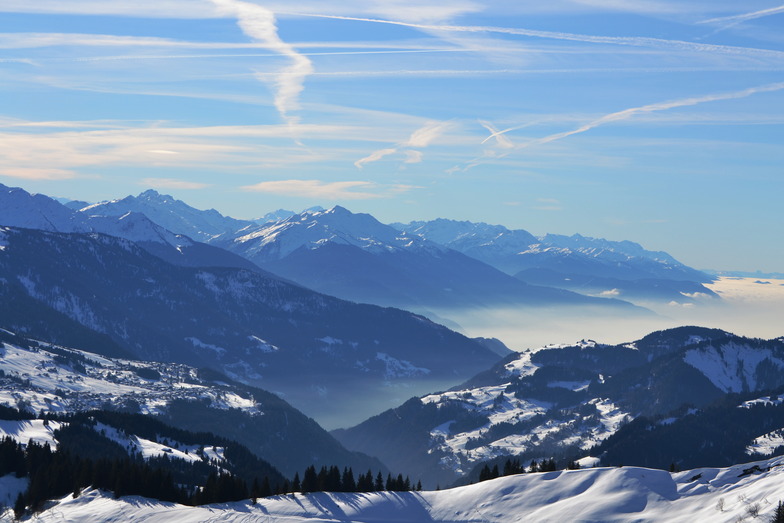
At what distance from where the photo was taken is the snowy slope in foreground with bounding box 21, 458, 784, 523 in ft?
411

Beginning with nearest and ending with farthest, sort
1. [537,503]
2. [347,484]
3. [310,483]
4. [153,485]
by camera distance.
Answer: [537,503] < [153,485] < [310,483] < [347,484]

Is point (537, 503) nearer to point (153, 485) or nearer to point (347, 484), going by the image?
point (347, 484)

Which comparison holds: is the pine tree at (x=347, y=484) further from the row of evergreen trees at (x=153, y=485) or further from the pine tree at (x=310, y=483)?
the pine tree at (x=310, y=483)

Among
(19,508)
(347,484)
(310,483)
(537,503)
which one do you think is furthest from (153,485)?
(537,503)

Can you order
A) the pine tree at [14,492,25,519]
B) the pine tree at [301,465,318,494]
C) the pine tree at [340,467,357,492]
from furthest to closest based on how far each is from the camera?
the pine tree at [340,467,357,492] < the pine tree at [301,465,318,494] < the pine tree at [14,492,25,519]

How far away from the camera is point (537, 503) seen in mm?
136625

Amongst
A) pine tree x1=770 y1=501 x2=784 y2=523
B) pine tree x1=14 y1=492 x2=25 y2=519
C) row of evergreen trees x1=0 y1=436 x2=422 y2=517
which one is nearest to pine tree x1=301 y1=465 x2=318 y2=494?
row of evergreen trees x1=0 y1=436 x2=422 y2=517

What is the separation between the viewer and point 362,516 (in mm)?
140625

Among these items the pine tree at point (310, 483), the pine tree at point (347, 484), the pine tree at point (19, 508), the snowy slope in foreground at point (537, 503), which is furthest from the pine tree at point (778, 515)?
the pine tree at point (19, 508)

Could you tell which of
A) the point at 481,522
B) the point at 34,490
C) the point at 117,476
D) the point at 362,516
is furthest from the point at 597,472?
the point at 34,490

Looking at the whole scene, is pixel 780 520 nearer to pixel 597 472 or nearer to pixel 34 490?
pixel 597 472

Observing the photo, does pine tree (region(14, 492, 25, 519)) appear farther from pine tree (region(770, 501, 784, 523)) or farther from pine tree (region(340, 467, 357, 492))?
pine tree (region(770, 501, 784, 523))

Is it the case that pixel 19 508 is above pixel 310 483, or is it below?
above

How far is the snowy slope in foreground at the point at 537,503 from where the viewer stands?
411ft
